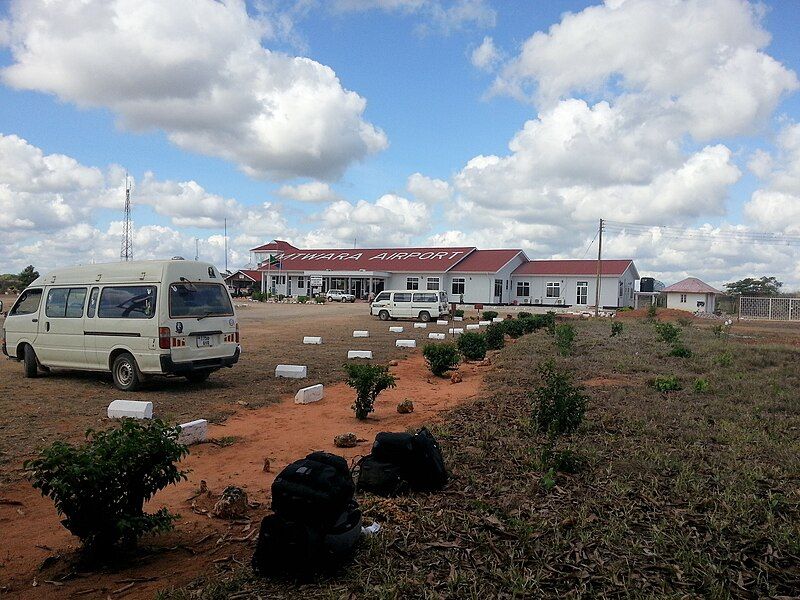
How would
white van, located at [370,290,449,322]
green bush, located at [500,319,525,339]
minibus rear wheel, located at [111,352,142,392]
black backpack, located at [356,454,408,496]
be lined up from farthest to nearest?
white van, located at [370,290,449,322] < green bush, located at [500,319,525,339] < minibus rear wheel, located at [111,352,142,392] < black backpack, located at [356,454,408,496]

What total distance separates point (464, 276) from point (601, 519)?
47.9 meters

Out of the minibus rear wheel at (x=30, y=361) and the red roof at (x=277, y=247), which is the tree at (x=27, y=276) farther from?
the minibus rear wheel at (x=30, y=361)

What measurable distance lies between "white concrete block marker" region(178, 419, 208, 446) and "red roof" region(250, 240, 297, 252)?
205 feet

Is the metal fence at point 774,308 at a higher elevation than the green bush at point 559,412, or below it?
higher

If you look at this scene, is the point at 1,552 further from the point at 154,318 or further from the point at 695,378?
the point at 695,378

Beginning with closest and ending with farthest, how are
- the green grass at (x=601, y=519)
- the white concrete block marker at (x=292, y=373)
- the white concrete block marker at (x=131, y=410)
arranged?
the green grass at (x=601, y=519) → the white concrete block marker at (x=131, y=410) → the white concrete block marker at (x=292, y=373)

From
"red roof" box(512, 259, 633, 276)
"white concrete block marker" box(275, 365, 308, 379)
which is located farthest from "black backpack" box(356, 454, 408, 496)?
"red roof" box(512, 259, 633, 276)

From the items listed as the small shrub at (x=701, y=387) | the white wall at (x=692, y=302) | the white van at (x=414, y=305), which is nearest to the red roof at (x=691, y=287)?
the white wall at (x=692, y=302)

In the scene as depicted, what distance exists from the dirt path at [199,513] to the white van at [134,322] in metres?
1.71

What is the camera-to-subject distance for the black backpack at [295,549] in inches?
128

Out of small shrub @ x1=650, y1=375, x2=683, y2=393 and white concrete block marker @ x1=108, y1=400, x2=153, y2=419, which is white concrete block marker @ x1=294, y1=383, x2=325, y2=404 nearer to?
white concrete block marker @ x1=108, y1=400, x2=153, y2=419

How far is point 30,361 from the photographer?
10.8m

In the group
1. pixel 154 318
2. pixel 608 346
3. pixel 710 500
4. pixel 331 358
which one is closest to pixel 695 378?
pixel 608 346

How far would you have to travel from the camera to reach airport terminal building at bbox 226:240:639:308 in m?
49.6
